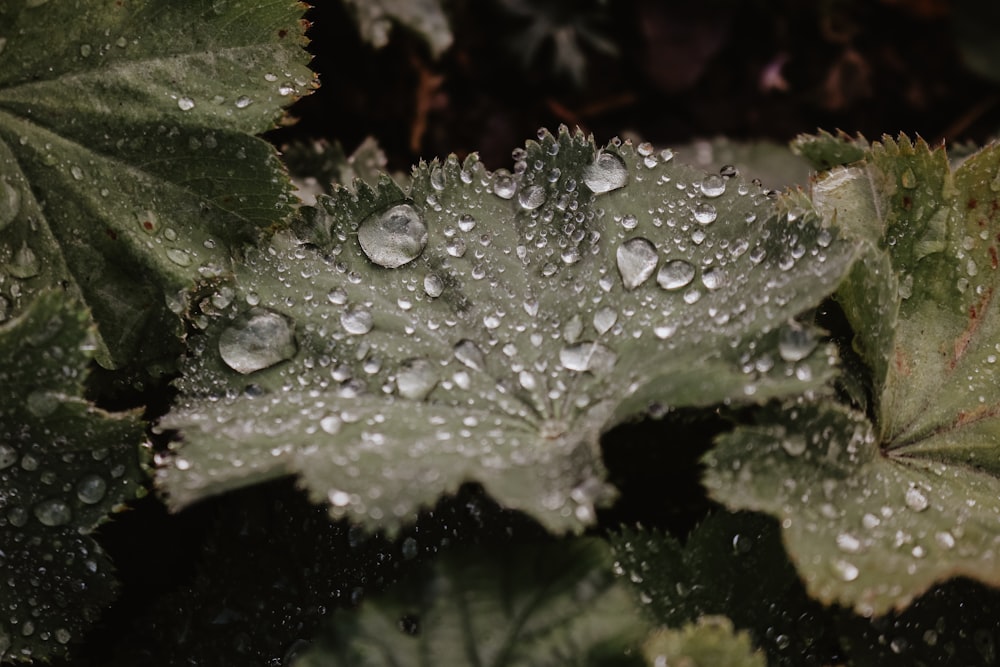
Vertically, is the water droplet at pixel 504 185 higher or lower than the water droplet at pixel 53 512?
higher

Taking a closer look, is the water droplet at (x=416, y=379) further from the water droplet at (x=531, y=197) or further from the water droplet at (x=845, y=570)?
the water droplet at (x=845, y=570)

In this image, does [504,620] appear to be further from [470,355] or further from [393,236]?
[393,236]

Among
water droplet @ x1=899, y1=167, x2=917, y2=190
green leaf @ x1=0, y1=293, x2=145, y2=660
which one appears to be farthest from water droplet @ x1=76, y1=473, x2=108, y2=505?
water droplet @ x1=899, y1=167, x2=917, y2=190

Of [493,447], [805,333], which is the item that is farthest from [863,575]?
[493,447]

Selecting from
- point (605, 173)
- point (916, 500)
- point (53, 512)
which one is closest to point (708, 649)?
point (916, 500)

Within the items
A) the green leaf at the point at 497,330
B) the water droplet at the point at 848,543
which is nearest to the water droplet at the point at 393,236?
the green leaf at the point at 497,330

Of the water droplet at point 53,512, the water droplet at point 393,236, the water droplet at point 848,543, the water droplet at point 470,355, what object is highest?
the water droplet at point 393,236

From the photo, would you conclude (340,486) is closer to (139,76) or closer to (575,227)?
(575,227)
